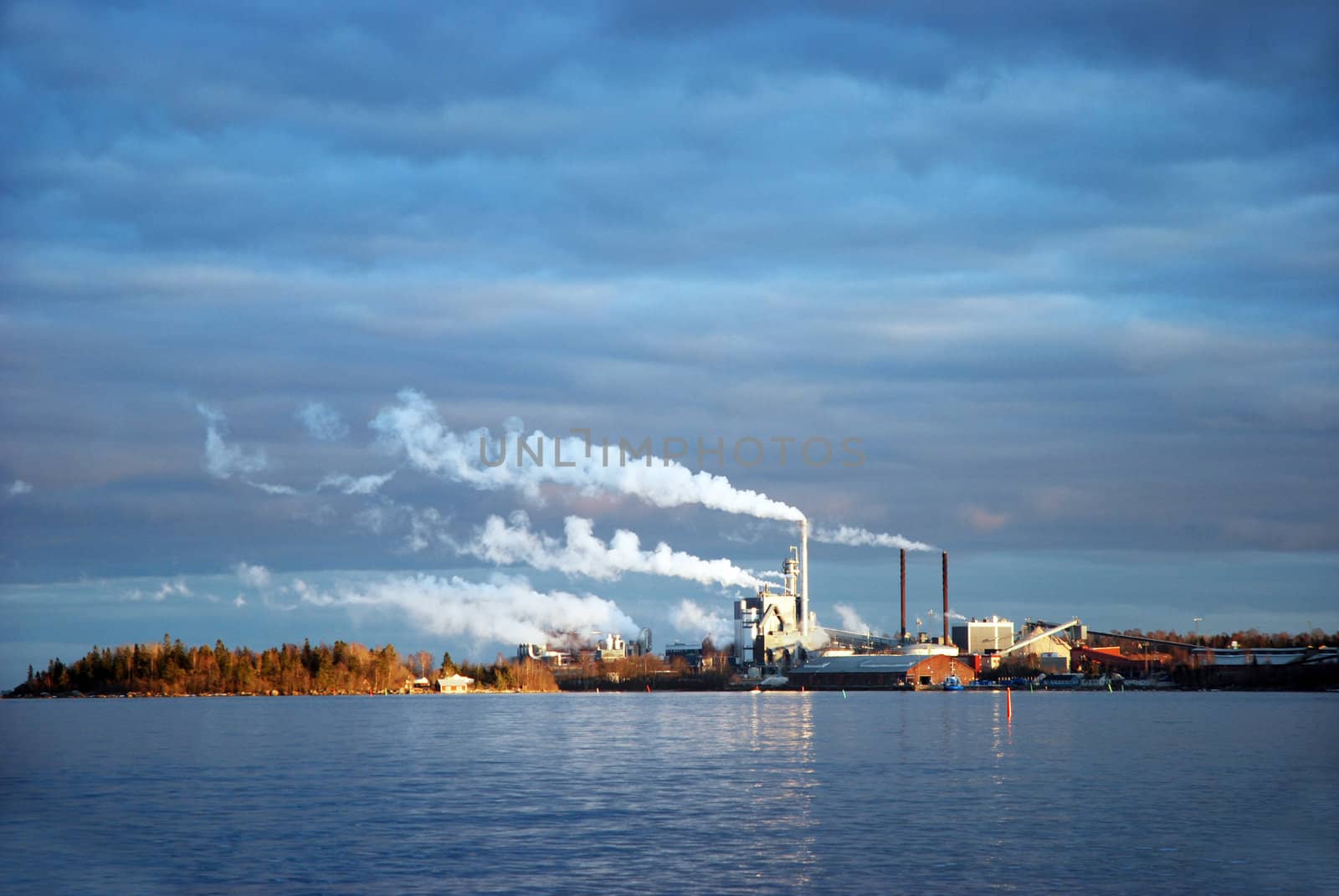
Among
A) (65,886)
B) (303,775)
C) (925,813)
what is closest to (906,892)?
(925,813)

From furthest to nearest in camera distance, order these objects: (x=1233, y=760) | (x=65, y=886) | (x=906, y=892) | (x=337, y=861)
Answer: (x=1233, y=760)
(x=337, y=861)
(x=65, y=886)
(x=906, y=892)

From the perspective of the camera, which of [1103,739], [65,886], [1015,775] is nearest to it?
[65,886]

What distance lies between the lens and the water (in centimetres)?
4550

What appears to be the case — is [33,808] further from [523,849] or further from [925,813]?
[925,813]

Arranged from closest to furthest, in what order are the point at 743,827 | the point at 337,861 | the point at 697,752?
the point at 337,861, the point at 743,827, the point at 697,752

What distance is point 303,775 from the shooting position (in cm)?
8450

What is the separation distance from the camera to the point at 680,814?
61.1 meters

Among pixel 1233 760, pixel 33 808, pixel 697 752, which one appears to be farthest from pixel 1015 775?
pixel 33 808

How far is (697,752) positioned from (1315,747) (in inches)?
1761

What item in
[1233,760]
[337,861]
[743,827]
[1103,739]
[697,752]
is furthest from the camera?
[1103,739]

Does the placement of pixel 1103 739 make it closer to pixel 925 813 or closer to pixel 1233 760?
pixel 1233 760

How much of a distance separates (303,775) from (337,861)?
37.3 metres

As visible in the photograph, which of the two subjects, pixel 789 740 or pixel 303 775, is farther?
pixel 789 740

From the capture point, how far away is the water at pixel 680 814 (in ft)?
149
